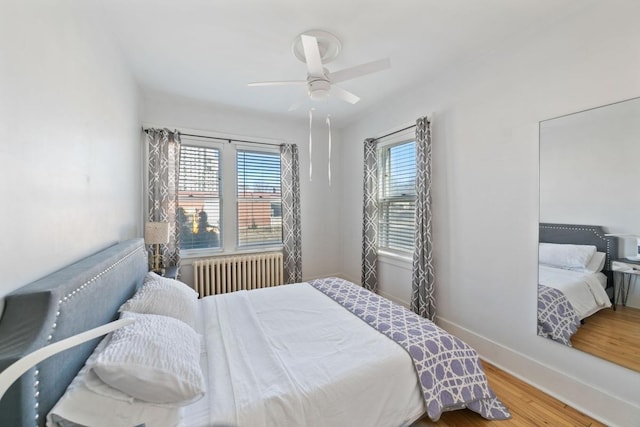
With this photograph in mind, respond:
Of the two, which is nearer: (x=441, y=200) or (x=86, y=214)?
(x=86, y=214)

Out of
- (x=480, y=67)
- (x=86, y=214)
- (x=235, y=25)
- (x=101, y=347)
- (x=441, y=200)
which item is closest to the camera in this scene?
(x=101, y=347)

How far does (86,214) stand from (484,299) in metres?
3.06

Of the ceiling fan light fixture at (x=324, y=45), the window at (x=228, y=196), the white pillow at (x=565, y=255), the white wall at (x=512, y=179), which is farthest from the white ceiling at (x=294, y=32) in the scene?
the white pillow at (x=565, y=255)

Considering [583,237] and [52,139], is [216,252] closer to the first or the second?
[52,139]

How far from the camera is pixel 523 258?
2.09m

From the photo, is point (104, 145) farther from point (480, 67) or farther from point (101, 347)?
point (480, 67)

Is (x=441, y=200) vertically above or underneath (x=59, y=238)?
above

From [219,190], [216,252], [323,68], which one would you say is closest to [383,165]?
[323,68]

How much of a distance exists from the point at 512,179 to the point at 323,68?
177cm

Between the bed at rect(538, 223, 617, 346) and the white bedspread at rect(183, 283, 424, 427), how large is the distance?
1312 mm

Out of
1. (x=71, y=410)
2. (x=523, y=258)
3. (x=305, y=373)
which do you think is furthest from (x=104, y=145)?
(x=523, y=258)

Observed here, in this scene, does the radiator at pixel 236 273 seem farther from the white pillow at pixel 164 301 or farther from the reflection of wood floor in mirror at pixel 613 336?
the reflection of wood floor in mirror at pixel 613 336

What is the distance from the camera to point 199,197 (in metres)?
3.49

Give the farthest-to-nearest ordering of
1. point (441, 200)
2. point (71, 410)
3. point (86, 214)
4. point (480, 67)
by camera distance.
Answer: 1. point (441, 200)
2. point (480, 67)
3. point (86, 214)
4. point (71, 410)
